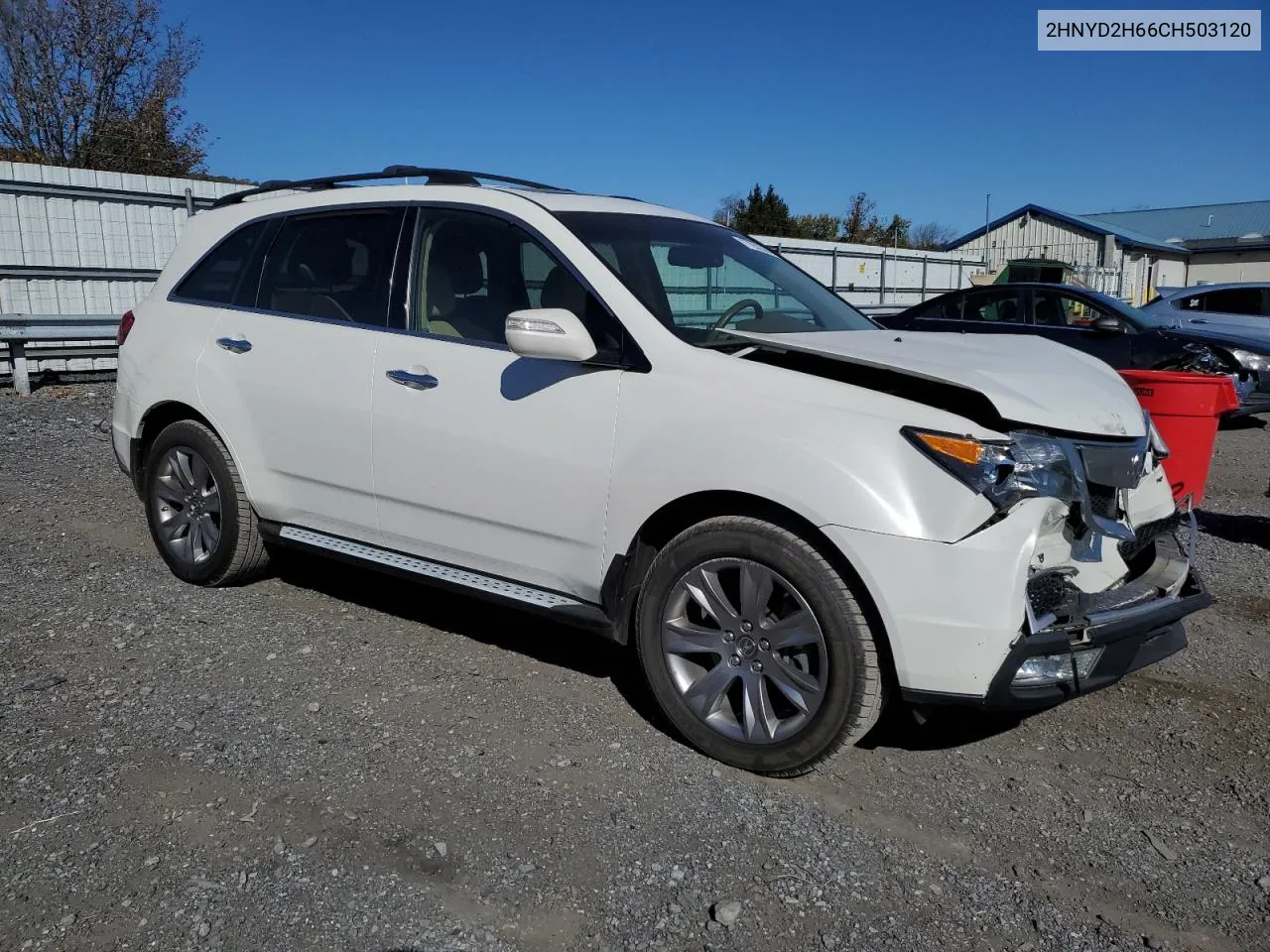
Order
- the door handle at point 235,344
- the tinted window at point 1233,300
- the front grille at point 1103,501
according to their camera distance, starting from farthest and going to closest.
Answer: the tinted window at point 1233,300
the door handle at point 235,344
the front grille at point 1103,501

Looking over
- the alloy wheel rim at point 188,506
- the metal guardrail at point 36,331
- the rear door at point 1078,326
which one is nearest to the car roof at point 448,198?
the alloy wheel rim at point 188,506

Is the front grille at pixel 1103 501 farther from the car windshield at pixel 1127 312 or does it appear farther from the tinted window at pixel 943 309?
the tinted window at pixel 943 309

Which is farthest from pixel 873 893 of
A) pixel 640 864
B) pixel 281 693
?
pixel 281 693

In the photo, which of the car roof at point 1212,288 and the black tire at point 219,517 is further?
the car roof at point 1212,288

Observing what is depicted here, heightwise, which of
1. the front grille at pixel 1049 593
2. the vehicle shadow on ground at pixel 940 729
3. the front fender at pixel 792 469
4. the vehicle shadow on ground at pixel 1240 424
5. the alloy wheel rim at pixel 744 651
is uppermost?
the front fender at pixel 792 469

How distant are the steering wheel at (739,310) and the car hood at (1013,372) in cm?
20

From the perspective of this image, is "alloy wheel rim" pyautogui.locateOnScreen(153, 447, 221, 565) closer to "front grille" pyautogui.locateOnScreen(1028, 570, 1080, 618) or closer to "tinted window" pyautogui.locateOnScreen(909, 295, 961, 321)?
"front grille" pyautogui.locateOnScreen(1028, 570, 1080, 618)

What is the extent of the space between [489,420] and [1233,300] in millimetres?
13308

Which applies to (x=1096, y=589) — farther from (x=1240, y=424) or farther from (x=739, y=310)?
(x=1240, y=424)

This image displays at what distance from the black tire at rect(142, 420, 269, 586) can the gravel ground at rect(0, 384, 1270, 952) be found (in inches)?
10.9

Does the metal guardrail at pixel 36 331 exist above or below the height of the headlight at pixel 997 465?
above

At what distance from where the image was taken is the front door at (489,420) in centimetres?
370

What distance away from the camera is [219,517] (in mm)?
4980

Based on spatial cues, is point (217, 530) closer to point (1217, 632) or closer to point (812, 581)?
point (812, 581)
